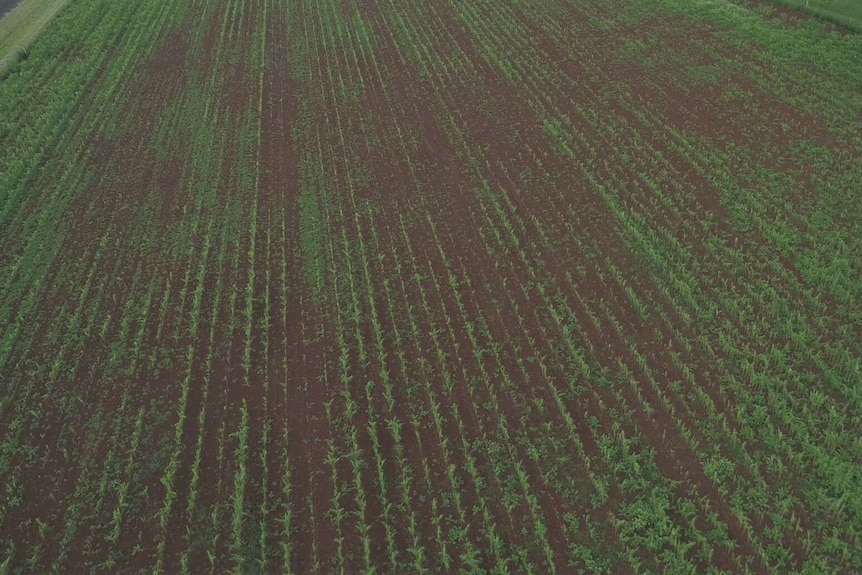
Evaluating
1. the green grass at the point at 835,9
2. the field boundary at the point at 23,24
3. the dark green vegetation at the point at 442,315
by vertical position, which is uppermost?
the green grass at the point at 835,9

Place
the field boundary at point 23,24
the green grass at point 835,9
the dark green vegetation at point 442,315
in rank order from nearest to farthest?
the dark green vegetation at point 442,315 < the green grass at point 835,9 < the field boundary at point 23,24

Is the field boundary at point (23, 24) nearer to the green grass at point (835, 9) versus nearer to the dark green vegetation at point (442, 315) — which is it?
the dark green vegetation at point (442, 315)

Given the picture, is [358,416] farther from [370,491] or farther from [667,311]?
[667,311]

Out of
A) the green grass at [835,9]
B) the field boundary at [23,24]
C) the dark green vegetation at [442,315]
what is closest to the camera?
the dark green vegetation at [442,315]

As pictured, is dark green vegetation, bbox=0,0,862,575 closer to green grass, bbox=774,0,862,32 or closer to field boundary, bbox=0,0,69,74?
green grass, bbox=774,0,862,32

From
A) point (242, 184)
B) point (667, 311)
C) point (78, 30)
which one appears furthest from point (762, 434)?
point (78, 30)

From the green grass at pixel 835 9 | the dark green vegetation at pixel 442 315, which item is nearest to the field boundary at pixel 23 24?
the dark green vegetation at pixel 442 315
